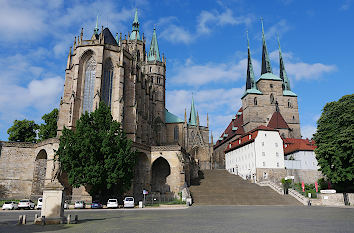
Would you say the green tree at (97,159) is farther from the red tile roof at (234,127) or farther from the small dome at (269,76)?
the small dome at (269,76)

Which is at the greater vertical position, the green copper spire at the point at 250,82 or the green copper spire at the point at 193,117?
the green copper spire at the point at 250,82

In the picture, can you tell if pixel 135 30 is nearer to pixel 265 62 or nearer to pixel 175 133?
pixel 175 133

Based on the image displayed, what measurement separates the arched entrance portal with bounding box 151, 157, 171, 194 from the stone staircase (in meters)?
4.09

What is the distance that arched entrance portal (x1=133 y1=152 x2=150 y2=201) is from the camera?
121 ft

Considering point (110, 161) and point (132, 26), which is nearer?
point (110, 161)

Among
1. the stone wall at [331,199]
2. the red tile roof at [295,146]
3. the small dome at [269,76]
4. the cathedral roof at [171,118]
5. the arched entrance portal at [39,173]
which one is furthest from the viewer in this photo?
the small dome at [269,76]

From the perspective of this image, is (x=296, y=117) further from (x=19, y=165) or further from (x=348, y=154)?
(x=19, y=165)

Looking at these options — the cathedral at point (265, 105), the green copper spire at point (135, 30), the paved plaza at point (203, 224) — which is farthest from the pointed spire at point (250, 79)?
the paved plaza at point (203, 224)

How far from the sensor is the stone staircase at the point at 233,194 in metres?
32.0

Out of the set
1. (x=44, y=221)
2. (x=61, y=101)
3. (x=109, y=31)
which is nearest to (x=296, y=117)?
(x=109, y=31)

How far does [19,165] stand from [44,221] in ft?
87.9

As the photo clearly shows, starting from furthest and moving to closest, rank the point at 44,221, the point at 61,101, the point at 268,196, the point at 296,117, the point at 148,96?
the point at 296,117, the point at 148,96, the point at 61,101, the point at 268,196, the point at 44,221

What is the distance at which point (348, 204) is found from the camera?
31.2 m

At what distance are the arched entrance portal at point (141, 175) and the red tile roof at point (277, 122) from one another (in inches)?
1318
